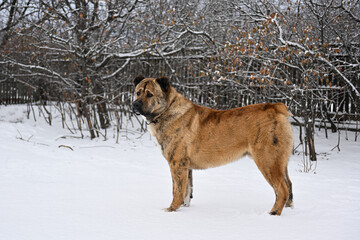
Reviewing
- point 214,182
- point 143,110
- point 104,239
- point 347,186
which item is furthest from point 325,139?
point 104,239

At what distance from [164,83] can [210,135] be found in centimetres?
90

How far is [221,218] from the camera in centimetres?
438

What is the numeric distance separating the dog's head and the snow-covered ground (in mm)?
1206

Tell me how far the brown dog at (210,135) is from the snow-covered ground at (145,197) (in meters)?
0.45

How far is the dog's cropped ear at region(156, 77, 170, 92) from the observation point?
491 centimetres

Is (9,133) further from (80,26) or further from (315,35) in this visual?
(315,35)

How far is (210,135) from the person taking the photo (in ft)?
15.8

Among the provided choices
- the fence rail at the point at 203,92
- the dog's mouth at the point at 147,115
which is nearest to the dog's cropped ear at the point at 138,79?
the dog's mouth at the point at 147,115

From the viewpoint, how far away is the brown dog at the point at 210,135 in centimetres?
447

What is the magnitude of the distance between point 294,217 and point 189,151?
A: 148cm

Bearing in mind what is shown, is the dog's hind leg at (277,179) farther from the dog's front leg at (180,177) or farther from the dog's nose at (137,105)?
the dog's nose at (137,105)

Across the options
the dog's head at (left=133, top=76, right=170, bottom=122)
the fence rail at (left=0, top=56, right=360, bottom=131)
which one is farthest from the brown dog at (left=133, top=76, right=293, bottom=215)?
the fence rail at (left=0, top=56, right=360, bottom=131)

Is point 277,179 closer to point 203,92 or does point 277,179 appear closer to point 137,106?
point 137,106

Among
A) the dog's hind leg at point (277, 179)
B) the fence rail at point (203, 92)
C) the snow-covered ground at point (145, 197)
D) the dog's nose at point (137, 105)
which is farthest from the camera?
the fence rail at point (203, 92)
